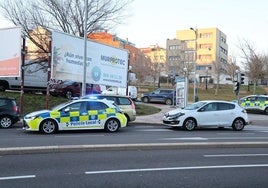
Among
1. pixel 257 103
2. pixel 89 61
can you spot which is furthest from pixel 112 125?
pixel 257 103

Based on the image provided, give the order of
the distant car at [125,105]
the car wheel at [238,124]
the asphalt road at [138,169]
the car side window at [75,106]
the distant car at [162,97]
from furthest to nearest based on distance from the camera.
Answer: the distant car at [162,97], the distant car at [125,105], the car wheel at [238,124], the car side window at [75,106], the asphalt road at [138,169]

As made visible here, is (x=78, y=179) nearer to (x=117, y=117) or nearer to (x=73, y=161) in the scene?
(x=73, y=161)

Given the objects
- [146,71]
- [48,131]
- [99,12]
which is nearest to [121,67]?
[99,12]

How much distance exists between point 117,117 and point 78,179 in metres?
9.71

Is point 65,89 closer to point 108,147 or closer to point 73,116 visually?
point 73,116

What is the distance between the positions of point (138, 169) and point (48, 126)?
8.29 meters

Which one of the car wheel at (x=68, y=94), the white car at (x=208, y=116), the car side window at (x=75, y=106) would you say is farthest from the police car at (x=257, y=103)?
the car side window at (x=75, y=106)

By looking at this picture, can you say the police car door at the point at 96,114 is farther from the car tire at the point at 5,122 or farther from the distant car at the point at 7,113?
the car tire at the point at 5,122

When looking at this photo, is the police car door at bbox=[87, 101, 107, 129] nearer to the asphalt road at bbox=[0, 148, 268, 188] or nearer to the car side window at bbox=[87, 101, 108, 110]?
the car side window at bbox=[87, 101, 108, 110]

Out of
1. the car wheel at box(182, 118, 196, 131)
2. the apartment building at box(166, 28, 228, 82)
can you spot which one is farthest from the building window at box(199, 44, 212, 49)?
the car wheel at box(182, 118, 196, 131)

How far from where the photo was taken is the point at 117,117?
16766mm

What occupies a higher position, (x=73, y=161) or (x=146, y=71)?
(x=146, y=71)

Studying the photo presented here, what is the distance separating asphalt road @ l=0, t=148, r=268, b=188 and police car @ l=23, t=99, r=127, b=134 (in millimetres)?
5929

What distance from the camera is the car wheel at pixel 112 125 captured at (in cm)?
1667
